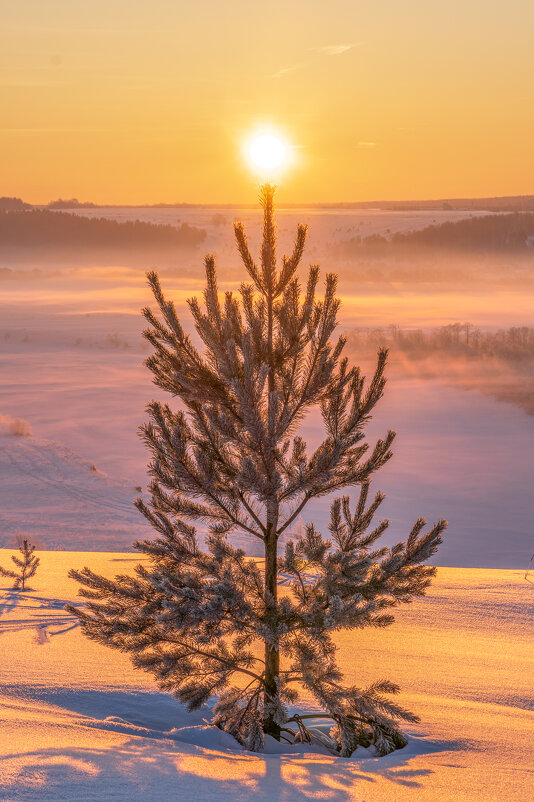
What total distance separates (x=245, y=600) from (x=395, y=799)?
174 centimetres

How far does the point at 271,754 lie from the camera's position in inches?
246

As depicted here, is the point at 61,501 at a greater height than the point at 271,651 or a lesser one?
lesser

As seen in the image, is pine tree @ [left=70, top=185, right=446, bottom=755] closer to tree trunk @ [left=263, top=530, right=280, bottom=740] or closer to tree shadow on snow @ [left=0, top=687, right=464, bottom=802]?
tree trunk @ [left=263, top=530, right=280, bottom=740]

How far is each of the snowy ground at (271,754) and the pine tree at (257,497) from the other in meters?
0.50

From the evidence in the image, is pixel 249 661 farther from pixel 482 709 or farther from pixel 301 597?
pixel 482 709

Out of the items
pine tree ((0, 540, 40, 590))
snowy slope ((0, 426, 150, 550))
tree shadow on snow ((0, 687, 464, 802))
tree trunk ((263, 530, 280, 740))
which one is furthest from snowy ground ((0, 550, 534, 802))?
snowy slope ((0, 426, 150, 550))

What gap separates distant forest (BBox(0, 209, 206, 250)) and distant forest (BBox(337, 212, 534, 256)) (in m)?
23.2

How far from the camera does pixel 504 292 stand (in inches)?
5389

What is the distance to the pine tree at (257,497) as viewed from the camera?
5.98 m

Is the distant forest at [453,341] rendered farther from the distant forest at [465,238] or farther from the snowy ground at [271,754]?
the snowy ground at [271,754]

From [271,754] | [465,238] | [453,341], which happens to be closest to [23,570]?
[271,754]

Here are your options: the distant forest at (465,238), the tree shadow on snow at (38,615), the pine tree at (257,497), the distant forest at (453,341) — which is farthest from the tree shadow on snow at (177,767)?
the distant forest at (465,238)

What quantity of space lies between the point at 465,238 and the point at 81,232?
52.8 meters

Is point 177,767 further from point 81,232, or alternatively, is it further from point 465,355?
point 81,232
